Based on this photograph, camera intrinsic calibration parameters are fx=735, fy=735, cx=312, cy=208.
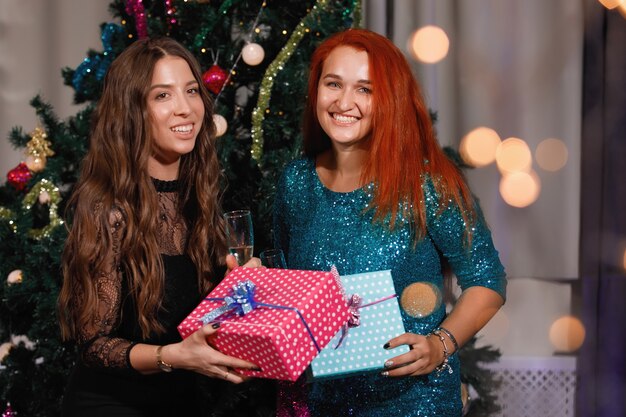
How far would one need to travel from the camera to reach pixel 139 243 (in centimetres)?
188

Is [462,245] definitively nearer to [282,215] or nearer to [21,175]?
[282,215]

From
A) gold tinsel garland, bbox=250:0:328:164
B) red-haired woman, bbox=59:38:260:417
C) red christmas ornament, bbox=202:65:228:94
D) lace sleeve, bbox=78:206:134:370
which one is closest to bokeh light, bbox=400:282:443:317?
red-haired woman, bbox=59:38:260:417

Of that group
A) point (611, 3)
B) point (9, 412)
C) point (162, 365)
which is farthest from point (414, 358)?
point (611, 3)

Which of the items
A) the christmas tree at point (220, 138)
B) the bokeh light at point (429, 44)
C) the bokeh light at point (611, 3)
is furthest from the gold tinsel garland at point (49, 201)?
the bokeh light at point (611, 3)

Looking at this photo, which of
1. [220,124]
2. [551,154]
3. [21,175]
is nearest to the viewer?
[220,124]

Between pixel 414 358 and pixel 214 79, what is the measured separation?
1301 millimetres

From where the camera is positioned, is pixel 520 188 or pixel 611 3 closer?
pixel 611 3

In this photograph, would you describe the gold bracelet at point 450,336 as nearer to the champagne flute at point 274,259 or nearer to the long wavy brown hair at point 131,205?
the champagne flute at point 274,259

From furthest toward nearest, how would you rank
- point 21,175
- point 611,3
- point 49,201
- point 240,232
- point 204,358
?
point 611,3 < point 21,175 < point 49,201 < point 240,232 < point 204,358

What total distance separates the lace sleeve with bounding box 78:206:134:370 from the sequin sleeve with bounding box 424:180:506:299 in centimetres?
80

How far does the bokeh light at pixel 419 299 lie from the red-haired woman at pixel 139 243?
40 cm

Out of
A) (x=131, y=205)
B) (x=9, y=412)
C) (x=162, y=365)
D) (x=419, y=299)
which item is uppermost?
(x=131, y=205)

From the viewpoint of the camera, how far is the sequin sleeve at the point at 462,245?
1.85 m

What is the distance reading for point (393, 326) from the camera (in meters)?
1.70
